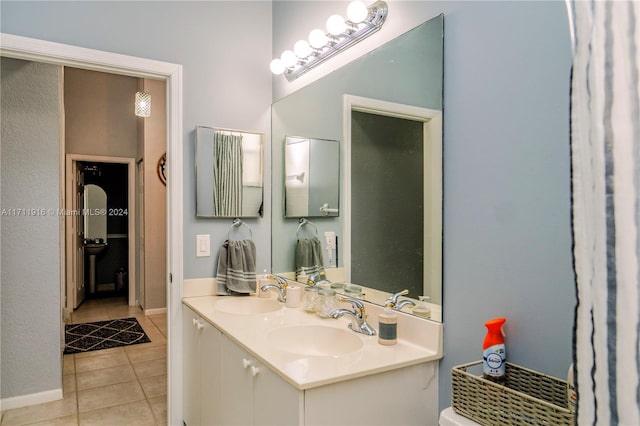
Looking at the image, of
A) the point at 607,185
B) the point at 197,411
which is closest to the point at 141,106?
the point at 197,411

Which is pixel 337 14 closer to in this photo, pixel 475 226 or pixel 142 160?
pixel 475 226

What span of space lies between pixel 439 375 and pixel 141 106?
3.39 metres

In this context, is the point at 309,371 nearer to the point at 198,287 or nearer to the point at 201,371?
the point at 201,371

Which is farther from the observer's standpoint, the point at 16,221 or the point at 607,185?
the point at 16,221

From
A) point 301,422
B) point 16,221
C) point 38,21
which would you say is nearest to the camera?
point 301,422

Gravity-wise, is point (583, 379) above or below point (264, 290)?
above

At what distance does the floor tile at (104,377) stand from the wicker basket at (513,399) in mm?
2791

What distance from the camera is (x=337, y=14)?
1960 millimetres

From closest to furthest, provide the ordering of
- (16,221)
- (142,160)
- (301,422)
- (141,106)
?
(301,422)
(16,221)
(141,106)
(142,160)

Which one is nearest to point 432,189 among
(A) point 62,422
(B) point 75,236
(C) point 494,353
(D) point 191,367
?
Answer: (C) point 494,353

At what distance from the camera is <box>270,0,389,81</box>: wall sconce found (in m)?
1.69

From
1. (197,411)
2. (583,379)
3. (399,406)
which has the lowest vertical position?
(197,411)

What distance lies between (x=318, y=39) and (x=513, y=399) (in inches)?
63.5

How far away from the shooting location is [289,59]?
2.22m
